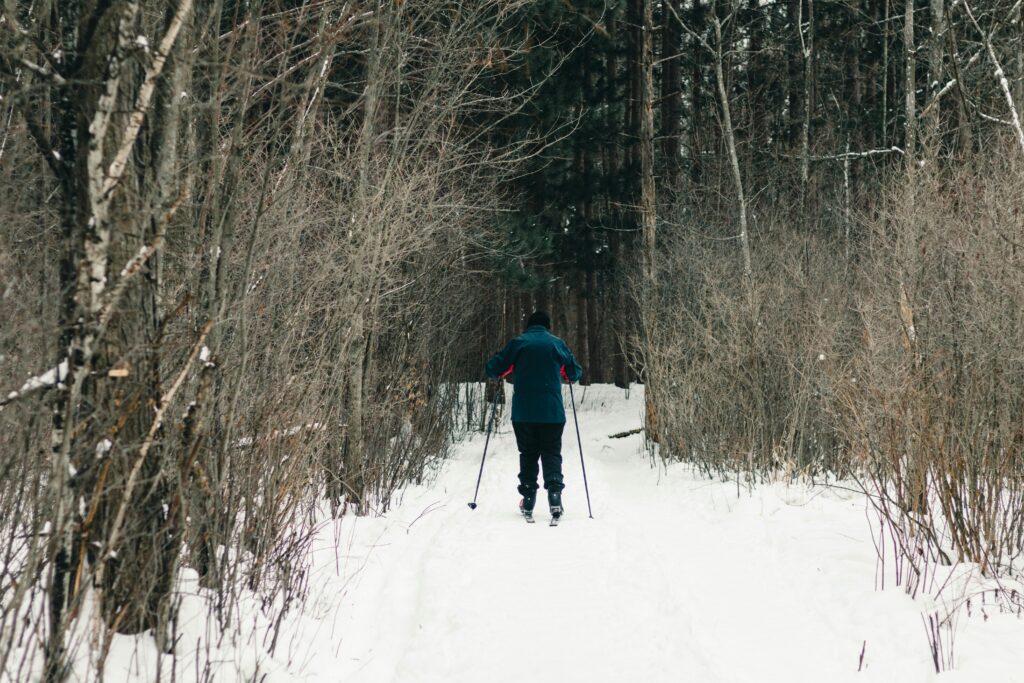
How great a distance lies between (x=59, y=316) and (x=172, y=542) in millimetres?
1161

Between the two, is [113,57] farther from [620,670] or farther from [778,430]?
[778,430]

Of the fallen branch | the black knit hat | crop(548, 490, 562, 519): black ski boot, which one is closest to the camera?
crop(548, 490, 562, 519): black ski boot

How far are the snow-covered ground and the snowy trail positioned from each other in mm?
16

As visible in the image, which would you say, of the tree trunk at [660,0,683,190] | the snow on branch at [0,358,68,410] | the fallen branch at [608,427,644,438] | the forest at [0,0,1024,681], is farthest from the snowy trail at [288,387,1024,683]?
the tree trunk at [660,0,683,190]

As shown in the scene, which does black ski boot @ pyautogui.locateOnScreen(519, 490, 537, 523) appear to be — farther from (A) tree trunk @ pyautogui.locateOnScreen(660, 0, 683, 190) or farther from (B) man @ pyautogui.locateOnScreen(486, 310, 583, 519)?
(A) tree trunk @ pyautogui.locateOnScreen(660, 0, 683, 190)

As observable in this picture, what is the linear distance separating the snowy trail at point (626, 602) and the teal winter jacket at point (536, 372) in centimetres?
121

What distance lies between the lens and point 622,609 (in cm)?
545

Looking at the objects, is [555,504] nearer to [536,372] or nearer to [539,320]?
[536,372]

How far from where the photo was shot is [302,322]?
19.5 feet

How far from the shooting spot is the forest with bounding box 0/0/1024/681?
10.4 ft

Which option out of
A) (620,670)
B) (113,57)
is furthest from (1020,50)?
(113,57)

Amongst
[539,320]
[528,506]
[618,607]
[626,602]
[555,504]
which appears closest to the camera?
[618,607]

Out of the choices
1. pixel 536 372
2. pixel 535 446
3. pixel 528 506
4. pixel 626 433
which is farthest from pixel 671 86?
pixel 528 506

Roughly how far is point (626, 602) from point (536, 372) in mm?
3851
